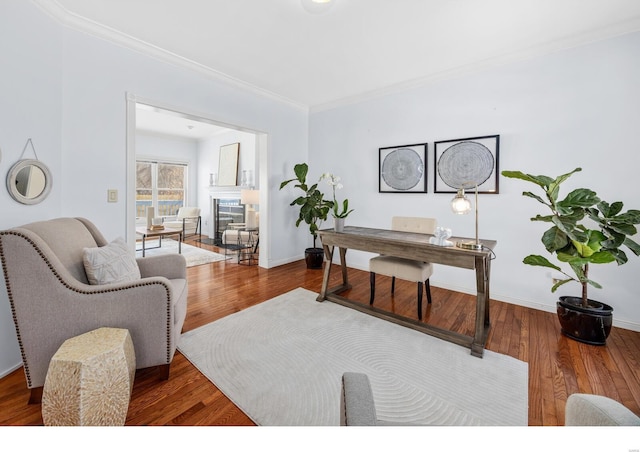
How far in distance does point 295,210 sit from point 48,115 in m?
3.10

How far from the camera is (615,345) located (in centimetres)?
219

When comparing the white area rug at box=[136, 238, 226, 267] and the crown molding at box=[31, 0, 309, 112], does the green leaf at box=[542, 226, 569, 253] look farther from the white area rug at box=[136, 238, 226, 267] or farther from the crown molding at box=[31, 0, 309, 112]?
the white area rug at box=[136, 238, 226, 267]

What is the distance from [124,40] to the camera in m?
2.60

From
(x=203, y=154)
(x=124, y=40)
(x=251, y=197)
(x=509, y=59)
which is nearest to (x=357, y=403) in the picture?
(x=124, y=40)

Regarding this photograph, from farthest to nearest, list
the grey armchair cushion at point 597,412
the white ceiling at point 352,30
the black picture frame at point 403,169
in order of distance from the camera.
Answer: the black picture frame at point 403,169, the white ceiling at point 352,30, the grey armchair cushion at point 597,412

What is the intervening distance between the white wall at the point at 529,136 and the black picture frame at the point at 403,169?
3.2 inches

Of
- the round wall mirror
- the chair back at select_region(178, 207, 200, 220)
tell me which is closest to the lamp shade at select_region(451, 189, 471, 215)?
the round wall mirror

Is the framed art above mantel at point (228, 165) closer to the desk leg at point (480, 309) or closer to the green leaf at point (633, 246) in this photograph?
the desk leg at point (480, 309)

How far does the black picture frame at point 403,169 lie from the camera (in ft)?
11.6

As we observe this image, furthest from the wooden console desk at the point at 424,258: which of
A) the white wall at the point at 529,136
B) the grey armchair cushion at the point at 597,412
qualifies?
the grey armchair cushion at the point at 597,412

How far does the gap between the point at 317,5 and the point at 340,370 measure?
2.64 meters

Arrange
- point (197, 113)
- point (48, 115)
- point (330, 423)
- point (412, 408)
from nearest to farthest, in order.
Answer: point (330, 423)
point (412, 408)
point (48, 115)
point (197, 113)
